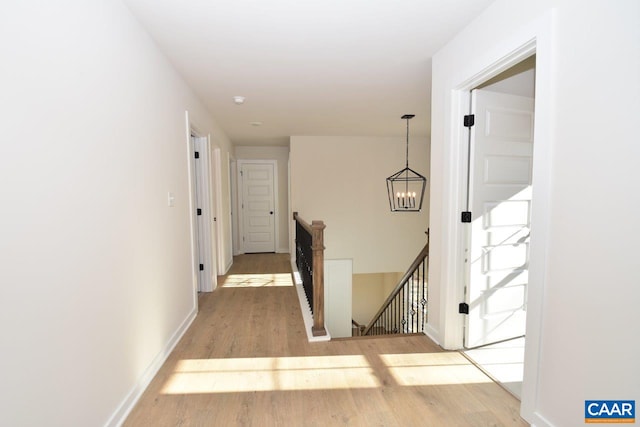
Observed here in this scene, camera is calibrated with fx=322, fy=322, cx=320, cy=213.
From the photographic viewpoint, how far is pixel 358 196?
248 inches

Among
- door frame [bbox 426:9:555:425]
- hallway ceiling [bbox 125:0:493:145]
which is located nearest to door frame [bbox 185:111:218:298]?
hallway ceiling [bbox 125:0:493:145]

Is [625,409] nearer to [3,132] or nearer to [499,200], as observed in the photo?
[499,200]

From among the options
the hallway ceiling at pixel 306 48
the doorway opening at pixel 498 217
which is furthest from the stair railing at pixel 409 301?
the hallway ceiling at pixel 306 48

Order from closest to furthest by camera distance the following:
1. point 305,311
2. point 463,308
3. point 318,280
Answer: point 463,308, point 318,280, point 305,311

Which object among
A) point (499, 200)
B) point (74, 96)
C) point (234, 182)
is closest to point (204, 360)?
point (74, 96)

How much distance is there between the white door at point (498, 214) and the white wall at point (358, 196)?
3758 mm

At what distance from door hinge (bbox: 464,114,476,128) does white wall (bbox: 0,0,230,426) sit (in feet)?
7.49

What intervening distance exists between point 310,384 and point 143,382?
3.52ft

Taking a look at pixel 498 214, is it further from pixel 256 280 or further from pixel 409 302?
pixel 409 302

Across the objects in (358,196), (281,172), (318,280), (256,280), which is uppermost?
(281,172)

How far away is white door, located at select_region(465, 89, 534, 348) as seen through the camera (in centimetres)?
242

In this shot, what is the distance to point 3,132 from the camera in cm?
105

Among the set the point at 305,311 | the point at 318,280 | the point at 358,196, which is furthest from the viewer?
the point at 358,196

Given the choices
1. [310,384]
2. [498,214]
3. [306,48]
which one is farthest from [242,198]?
[498,214]
